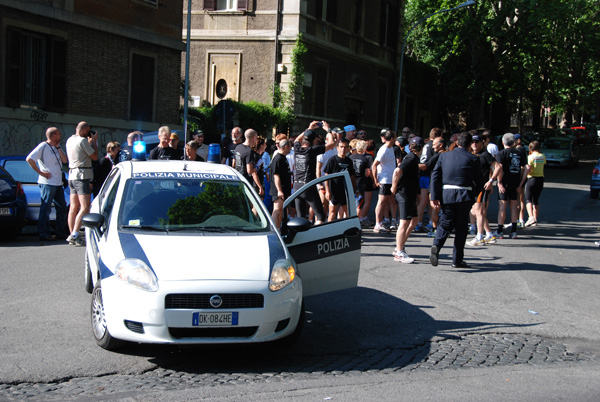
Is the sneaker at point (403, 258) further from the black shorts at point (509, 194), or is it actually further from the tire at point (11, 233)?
the tire at point (11, 233)

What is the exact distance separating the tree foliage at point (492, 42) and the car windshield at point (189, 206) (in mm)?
33958

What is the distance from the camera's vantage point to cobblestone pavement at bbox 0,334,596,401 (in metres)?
5.11

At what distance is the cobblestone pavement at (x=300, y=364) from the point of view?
5.11 m

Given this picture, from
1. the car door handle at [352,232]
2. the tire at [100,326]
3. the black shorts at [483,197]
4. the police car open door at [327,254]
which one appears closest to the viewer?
the tire at [100,326]

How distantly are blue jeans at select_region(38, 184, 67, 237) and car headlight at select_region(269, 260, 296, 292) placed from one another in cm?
720

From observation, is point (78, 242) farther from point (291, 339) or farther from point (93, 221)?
point (291, 339)

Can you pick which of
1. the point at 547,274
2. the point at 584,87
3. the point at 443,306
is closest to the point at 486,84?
the point at 584,87

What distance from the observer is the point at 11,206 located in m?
11.8

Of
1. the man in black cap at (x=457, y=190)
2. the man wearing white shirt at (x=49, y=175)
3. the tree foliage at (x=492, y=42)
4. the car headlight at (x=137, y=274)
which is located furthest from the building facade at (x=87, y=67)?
the tree foliage at (x=492, y=42)

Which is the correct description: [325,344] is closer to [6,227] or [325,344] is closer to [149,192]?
[149,192]

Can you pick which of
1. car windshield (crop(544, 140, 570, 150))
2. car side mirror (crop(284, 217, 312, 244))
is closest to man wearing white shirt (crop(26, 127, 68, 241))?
car side mirror (crop(284, 217, 312, 244))

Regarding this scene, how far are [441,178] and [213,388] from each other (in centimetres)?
633

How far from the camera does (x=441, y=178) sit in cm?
1062

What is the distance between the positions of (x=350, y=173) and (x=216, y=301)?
24.5ft
